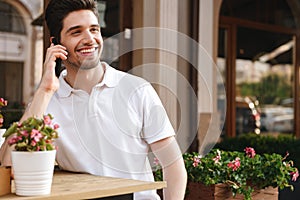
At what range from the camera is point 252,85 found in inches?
347

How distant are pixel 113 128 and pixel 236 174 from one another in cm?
131

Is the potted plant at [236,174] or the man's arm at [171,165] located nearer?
the man's arm at [171,165]

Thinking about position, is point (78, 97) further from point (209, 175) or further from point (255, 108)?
point (255, 108)

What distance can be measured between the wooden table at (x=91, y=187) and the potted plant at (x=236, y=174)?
4.28ft

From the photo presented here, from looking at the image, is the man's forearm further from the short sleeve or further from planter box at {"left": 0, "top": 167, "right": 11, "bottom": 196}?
planter box at {"left": 0, "top": 167, "right": 11, "bottom": 196}

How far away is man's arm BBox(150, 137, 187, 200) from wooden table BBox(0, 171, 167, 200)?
0.14 meters

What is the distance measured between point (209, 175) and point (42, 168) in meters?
1.62

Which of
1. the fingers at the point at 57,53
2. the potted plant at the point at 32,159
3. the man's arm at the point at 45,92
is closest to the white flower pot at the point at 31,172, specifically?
the potted plant at the point at 32,159

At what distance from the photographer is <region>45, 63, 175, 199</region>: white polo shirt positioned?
1.77 meters

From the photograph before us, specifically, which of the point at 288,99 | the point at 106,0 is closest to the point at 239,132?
the point at 288,99

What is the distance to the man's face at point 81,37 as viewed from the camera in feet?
5.69

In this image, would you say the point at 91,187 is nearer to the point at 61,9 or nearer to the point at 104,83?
the point at 104,83

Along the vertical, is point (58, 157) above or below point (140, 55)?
below

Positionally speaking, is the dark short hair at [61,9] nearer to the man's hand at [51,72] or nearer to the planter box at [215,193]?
the man's hand at [51,72]
